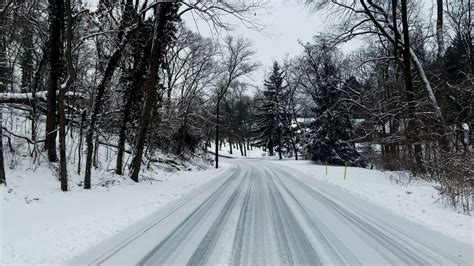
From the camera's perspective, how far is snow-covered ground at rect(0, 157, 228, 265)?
623 centimetres

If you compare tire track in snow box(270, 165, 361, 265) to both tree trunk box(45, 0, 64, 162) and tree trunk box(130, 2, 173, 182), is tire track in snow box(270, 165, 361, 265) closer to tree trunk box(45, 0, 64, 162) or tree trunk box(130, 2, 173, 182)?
tree trunk box(45, 0, 64, 162)

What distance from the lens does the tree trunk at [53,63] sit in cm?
1224

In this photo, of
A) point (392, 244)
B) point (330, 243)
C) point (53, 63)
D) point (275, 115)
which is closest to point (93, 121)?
point (53, 63)

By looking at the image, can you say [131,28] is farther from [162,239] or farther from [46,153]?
[162,239]

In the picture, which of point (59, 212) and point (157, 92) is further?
point (157, 92)

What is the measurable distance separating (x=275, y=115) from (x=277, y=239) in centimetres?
5690

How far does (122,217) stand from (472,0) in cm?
2841

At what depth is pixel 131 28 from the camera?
569 inches

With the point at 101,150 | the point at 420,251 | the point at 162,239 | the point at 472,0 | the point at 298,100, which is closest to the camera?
the point at 420,251

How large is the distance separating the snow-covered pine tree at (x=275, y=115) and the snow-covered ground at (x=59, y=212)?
1893 inches

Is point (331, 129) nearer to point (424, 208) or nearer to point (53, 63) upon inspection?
point (424, 208)

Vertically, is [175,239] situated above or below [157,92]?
below

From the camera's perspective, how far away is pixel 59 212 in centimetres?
909

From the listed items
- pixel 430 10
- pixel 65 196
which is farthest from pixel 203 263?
pixel 430 10
